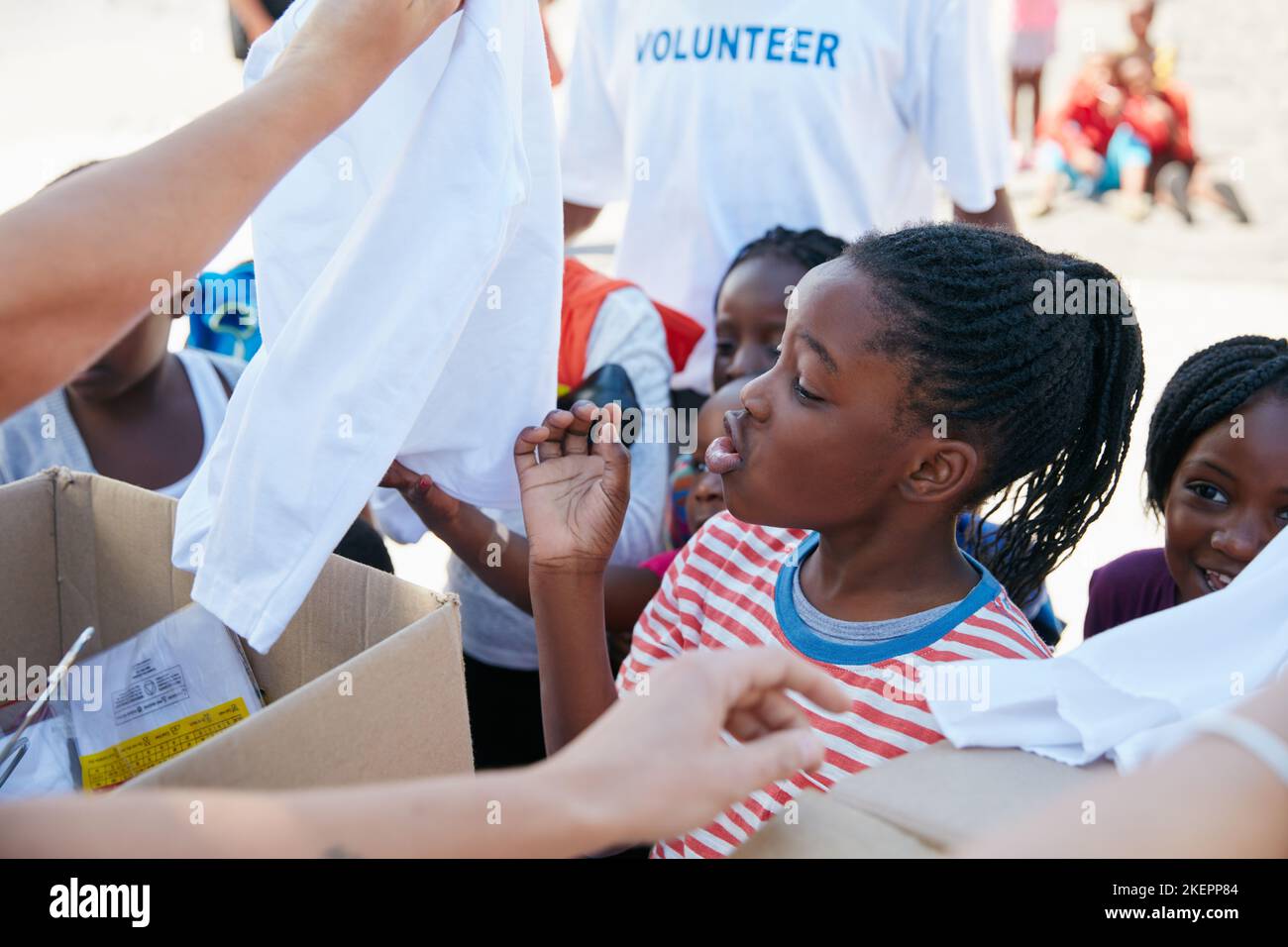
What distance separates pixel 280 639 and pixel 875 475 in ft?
2.13

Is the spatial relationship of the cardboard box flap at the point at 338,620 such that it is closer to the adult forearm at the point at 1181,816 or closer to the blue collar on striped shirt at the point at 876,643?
the blue collar on striped shirt at the point at 876,643

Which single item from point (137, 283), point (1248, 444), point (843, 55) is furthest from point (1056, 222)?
point (137, 283)

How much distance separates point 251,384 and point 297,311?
0.10 meters

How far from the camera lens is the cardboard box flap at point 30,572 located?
1381 mm

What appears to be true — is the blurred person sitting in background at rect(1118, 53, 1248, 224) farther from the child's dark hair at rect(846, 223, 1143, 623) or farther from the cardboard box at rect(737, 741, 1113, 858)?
the cardboard box at rect(737, 741, 1113, 858)

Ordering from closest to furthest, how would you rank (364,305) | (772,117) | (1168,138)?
(364,305)
(772,117)
(1168,138)

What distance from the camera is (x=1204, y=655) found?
105cm

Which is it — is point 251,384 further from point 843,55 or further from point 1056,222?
point 1056,222

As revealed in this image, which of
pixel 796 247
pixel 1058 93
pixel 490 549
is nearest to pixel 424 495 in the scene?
pixel 490 549

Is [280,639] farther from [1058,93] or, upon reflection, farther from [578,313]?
[1058,93]

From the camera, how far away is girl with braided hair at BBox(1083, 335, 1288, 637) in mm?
1545

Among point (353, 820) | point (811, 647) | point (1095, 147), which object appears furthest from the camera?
point (1095, 147)

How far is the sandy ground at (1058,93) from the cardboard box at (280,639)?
4.94ft

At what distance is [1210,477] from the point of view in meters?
1.61
